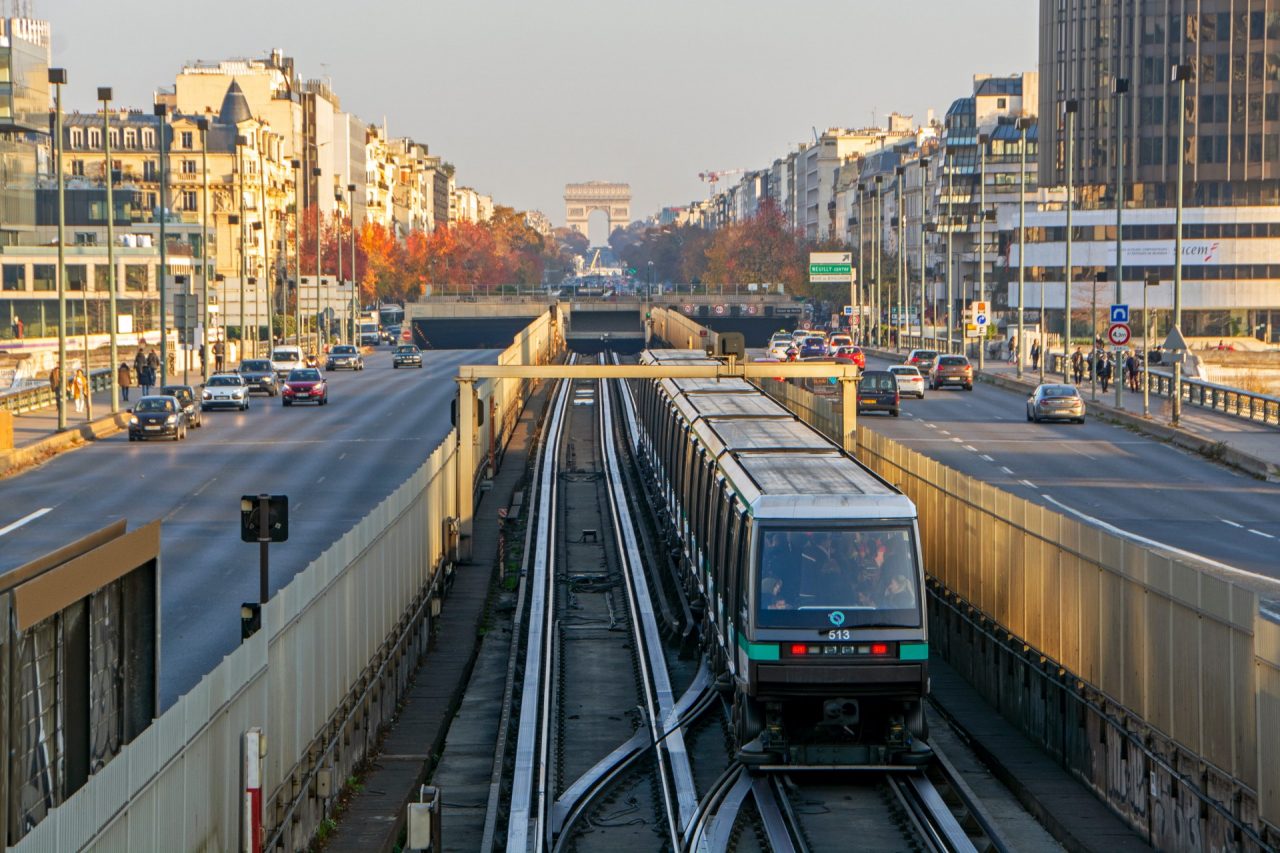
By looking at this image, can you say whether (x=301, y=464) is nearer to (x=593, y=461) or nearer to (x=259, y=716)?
(x=593, y=461)

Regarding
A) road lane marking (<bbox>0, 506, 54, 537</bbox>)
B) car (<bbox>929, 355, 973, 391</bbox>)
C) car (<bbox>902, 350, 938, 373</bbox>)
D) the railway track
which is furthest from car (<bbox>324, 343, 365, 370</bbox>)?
the railway track

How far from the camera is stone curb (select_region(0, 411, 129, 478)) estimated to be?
5106 cm

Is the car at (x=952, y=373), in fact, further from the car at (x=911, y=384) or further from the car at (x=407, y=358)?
the car at (x=407, y=358)

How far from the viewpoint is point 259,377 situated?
8175 centimetres

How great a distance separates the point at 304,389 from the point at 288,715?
59900 millimetres

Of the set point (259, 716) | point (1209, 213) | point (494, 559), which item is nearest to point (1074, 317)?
point (1209, 213)

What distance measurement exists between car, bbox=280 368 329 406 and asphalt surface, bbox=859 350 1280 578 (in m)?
20.9

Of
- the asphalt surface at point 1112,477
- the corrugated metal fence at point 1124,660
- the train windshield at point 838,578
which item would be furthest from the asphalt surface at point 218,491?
the asphalt surface at point 1112,477

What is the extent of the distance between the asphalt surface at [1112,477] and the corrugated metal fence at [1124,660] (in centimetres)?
982

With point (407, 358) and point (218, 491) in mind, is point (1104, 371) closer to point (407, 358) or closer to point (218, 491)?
point (407, 358)

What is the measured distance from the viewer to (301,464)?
51.5 m

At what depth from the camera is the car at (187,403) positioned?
6244cm

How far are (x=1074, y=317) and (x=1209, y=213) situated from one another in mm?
12080

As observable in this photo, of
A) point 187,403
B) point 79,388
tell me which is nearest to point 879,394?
point 187,403
